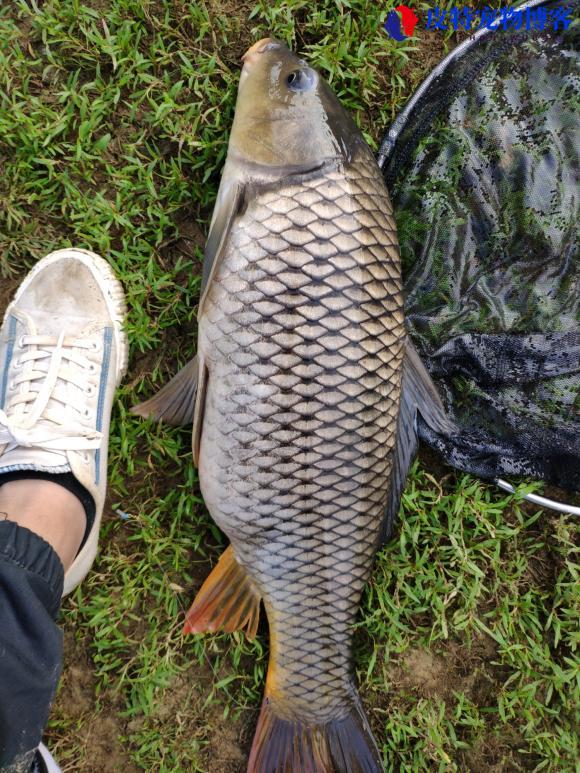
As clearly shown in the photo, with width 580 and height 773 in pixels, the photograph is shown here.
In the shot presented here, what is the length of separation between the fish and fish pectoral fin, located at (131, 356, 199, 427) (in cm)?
5

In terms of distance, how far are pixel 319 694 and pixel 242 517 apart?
0.67m

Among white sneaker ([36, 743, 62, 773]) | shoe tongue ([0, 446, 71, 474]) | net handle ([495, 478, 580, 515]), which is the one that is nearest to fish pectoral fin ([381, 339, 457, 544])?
net handle ([495, 478, 580, 515])

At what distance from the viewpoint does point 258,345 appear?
1.53 metres

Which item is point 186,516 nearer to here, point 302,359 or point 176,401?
point 176,401

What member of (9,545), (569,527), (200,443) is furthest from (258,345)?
(569,527)

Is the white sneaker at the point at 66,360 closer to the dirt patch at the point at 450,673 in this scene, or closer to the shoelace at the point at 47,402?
the shoelace at the point at 47,402

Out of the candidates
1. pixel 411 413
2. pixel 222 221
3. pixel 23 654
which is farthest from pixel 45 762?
pixel 222 221

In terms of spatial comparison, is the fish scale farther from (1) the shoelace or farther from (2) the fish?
(1) the shoelace

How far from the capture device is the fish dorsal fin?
1561 millimetres

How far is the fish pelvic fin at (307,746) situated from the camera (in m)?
1.88

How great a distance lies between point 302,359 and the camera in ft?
4.96

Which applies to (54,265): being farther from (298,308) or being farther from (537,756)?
(537,756)

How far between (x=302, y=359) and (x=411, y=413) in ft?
1.53

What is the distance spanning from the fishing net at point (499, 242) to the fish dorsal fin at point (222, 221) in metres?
0.60
